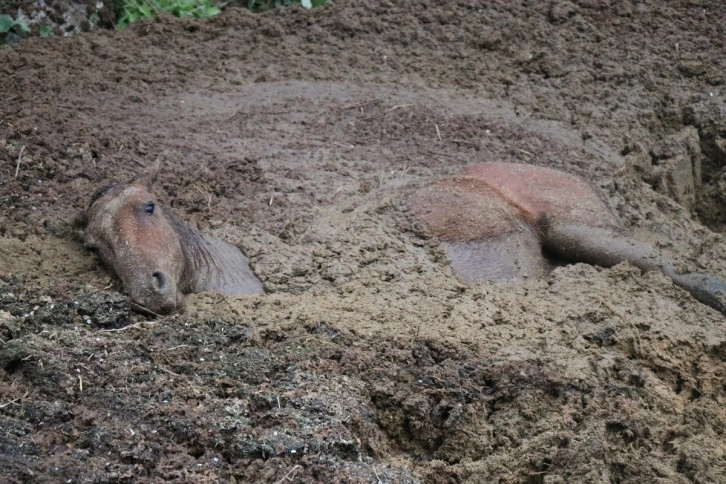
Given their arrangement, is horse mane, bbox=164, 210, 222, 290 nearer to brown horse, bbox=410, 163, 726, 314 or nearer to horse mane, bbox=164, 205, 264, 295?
horse mane, bbox=164, 205, 264, 295

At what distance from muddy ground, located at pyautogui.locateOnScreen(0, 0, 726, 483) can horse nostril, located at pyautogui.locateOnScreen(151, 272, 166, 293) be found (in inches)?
7.0

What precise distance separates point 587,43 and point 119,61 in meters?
3.76

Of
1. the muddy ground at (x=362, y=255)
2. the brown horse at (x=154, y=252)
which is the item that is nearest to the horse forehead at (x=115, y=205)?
the brown horse at (x=154, y=252)

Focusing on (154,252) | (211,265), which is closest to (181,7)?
(211,265)

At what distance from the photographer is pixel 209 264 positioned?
6.32 meters

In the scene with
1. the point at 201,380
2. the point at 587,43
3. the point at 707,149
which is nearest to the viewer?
the point at 201,380

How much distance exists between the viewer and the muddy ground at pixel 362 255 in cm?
476

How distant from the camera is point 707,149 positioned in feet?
28.9

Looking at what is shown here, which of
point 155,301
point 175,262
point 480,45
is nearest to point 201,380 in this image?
point 155,301

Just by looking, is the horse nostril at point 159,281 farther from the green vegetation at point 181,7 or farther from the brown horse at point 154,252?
the green vegetation at point 181,7

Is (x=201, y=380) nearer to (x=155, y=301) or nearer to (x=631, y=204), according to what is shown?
(x=155, y=301)

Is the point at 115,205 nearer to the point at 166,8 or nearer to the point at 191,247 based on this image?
the point at 191,247

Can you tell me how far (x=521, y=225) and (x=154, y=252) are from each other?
233cm

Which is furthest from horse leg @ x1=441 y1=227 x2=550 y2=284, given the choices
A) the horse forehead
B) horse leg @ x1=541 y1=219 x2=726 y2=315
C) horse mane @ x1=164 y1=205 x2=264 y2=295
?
the horse forehead
